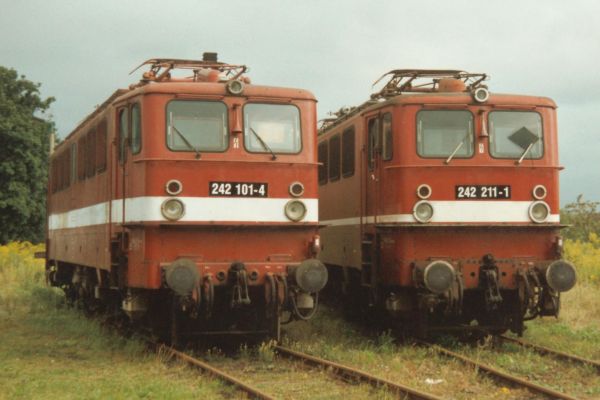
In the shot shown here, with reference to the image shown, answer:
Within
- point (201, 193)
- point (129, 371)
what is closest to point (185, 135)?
point (201, 193)

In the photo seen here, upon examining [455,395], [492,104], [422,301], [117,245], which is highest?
[492,104]

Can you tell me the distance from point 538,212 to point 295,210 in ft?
10.9

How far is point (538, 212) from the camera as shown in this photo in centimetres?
1255

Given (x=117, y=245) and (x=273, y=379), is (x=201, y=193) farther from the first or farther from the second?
(x=273, y=379)

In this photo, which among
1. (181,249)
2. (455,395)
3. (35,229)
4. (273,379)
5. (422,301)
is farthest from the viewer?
(35,229)

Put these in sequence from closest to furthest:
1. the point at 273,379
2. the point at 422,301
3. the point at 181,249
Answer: the point at 273,379 < the point at 181,249 < the point at 422,301

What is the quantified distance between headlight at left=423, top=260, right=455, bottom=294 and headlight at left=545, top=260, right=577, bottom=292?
4.21 ft

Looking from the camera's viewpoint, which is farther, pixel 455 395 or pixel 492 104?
pixel 492 104

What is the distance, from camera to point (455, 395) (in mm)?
9375

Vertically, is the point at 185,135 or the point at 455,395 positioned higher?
the point at 185,135

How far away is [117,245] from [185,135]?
1869mm

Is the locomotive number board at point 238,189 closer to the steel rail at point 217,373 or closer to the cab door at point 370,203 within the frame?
the steel rail at point 217,373

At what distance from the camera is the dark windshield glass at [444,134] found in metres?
12.6

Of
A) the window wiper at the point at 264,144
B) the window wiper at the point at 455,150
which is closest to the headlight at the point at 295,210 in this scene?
the window wiper at the point at 264,144
